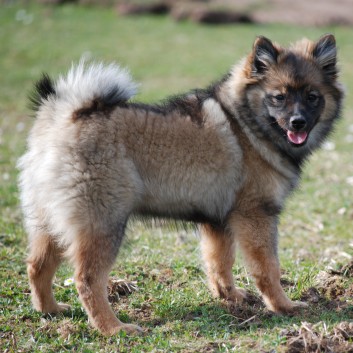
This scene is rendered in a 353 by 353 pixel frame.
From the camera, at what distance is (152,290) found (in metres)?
5.12

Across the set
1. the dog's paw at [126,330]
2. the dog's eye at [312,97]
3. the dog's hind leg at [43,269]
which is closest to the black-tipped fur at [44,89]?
the dog's hind leg at [43,269]

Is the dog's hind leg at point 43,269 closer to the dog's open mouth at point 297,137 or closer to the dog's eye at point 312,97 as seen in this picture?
the dog's open mouth at point 297,137

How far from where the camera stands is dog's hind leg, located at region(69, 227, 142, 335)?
14.0 ft

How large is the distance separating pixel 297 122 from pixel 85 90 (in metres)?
1.57

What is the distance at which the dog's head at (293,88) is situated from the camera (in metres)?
4.81

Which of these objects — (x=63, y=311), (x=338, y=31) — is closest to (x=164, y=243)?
(x=63, y=311)

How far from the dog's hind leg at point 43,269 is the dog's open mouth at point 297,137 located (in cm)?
193

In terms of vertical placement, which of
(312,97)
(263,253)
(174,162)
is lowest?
(263,253)

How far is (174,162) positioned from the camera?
4551 millimetres

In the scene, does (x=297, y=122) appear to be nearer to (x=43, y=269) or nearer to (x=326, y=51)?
(x=326, y=51)

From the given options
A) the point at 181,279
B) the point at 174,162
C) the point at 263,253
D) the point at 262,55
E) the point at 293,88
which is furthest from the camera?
the point at 181,279

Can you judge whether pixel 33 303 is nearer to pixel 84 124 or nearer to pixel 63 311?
pixel 63 311

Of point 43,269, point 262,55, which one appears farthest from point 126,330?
point 262,55

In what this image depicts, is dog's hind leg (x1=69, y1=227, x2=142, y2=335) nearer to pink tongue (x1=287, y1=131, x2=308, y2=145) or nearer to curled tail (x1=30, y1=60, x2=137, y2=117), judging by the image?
curled tail (x1=30, y1=60, x2=137, y2=117)
